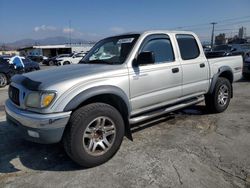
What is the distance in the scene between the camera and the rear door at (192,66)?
4715 millimetres

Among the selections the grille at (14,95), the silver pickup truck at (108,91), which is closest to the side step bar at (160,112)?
the silver pickup truck at (108,91)

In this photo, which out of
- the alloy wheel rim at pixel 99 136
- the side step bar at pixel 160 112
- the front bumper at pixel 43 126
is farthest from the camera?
the side step bar at pixel 160 112

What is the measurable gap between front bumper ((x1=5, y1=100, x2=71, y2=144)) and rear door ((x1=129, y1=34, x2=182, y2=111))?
1230 millimetres

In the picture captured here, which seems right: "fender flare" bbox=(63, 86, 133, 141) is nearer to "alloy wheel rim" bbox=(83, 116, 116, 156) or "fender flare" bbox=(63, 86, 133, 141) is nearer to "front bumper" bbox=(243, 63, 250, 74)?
"alloy wheel rim" bbox=(83, 116, 116, 156)

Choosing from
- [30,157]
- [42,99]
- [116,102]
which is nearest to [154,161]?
[116,102]

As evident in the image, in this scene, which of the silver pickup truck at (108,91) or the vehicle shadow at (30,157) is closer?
the silver pickup truck at (108,91)

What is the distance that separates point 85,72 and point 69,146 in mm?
1045

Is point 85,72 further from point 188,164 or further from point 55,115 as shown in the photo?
point 188,164

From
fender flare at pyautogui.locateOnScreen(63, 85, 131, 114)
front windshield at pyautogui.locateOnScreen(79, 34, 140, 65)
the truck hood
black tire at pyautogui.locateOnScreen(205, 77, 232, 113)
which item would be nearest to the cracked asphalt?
black tire at pyautogui.locateOnScreen(205, 77, 232, 113)

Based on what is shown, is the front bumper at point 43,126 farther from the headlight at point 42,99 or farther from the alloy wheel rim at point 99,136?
the alloy wheel rim at point 99,136

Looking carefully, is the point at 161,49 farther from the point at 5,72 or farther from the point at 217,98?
the point at 5,72

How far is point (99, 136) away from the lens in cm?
350

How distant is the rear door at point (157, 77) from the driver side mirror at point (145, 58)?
0.07 m

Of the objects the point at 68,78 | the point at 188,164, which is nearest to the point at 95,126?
the point at 68,78
